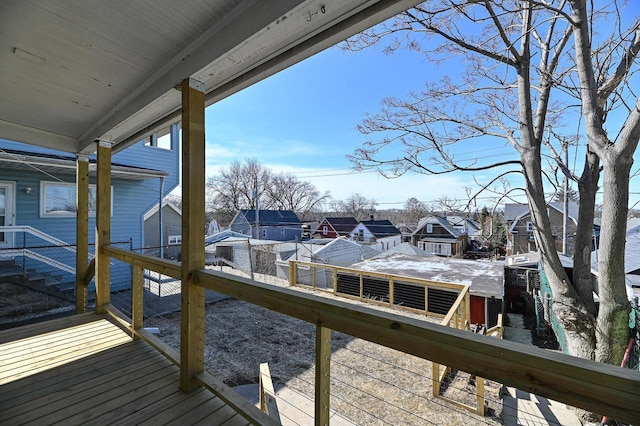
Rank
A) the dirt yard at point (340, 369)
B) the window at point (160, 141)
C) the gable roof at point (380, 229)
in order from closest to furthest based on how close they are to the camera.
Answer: the dirt yard at point (340, 369)
the window at point (160, 141)
the gable roof at point (380, 229)

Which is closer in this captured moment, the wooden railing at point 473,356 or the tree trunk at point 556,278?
the wooden railing at point 473,356

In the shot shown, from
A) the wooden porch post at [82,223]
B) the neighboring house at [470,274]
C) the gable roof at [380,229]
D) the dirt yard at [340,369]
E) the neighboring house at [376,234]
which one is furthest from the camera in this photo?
the gable roof at [380,229]

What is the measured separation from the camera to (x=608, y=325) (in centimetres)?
452

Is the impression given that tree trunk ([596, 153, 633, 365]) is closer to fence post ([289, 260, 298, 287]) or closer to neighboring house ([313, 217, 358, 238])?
fence post ([289, 260, 298, 287])

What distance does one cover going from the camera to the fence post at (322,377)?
4.47 ft

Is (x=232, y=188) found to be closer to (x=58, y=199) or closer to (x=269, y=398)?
(x=58, y=199)

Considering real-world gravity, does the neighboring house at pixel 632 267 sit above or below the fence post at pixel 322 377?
below

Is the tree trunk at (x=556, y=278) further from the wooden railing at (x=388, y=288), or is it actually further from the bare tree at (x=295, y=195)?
the bare tree at (x=295, y=195)

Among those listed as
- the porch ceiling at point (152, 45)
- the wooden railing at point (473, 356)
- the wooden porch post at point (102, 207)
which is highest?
the porch ceiling at point (152, 45)

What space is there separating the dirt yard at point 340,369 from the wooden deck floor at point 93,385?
6.52 ft

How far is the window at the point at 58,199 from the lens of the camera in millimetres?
6934

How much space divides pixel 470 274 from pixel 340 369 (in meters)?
7.39

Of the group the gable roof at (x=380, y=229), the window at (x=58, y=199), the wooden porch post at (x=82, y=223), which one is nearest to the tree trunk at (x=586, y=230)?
the wooden porch post at (x=82, y=223)

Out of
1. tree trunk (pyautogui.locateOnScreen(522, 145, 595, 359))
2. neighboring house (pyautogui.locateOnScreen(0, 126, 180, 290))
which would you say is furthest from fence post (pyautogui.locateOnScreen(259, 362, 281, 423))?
tree trunk (pyautogui.locateOnScreen(522, 145, 595, 359))
